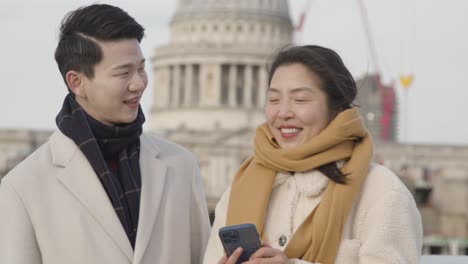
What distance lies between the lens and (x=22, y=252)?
6.44 meters

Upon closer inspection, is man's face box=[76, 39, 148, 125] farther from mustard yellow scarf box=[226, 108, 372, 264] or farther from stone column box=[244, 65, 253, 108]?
stone column box=[244, 65, 253, 108]

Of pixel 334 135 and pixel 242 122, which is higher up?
pixel 334 135

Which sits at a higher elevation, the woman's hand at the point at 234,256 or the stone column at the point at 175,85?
the woman's hand at the point at 234,256

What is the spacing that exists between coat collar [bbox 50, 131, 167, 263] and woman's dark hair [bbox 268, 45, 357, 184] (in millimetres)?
951

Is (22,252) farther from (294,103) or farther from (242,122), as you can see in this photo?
(242,122)

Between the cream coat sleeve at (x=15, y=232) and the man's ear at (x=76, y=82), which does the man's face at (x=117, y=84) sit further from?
the cream coat sleeve at (x=15, y=232)

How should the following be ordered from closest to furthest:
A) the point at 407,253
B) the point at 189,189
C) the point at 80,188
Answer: the point at 407,253 → the point at 80,188 → the point at 189,189

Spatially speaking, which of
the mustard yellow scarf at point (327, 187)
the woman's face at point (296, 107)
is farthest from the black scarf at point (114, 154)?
the woman's face at point (296, 107)

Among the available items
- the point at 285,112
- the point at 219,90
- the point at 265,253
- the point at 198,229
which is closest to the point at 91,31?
the point at 285,112

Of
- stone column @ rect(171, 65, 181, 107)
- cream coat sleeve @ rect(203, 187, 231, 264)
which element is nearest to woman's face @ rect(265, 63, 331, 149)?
cream coat sleeve @ rect(203, 187, 231, 264)

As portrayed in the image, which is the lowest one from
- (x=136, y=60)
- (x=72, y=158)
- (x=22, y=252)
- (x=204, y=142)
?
(x=204, y=142)

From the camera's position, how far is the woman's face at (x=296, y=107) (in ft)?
21.2

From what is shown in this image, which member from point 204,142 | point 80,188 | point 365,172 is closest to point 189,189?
point 80,188

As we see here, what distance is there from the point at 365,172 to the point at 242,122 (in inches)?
4198
